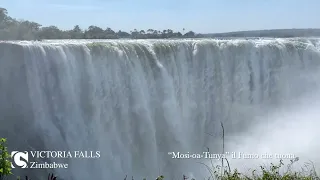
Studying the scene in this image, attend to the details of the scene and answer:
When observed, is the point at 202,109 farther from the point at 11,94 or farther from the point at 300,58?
the point at 11,94

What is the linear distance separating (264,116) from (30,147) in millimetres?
7317

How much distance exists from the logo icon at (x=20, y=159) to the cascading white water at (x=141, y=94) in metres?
0.46

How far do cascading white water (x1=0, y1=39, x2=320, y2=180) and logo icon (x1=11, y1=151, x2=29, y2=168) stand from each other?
0.46m

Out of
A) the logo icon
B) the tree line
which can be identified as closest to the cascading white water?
the logo icon

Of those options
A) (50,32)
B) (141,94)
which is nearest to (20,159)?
(141,94)

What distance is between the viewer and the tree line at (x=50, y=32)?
14939 mm

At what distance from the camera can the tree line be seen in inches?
588

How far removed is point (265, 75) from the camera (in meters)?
14.9

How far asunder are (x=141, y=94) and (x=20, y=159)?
3.77 metres

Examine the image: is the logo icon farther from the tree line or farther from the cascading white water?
the tree line

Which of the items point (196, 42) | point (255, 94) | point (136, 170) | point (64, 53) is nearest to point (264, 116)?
point (255, 94)

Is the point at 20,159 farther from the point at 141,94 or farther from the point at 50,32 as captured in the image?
the point at 50,32

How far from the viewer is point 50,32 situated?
16.8 meters

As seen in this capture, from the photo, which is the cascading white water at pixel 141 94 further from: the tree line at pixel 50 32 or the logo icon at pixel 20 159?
the tree line at pixel 50 32
